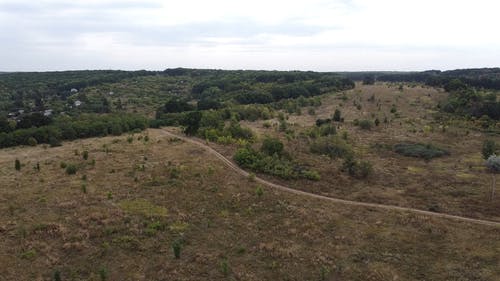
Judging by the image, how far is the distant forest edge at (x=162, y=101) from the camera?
56.5 m

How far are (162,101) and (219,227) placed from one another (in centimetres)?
9431

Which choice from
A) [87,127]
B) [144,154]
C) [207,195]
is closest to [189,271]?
[207,195]

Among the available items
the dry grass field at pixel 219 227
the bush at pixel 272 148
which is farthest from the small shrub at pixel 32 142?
the bush at pixel 272 148

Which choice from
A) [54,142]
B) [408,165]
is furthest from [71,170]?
[408,165]

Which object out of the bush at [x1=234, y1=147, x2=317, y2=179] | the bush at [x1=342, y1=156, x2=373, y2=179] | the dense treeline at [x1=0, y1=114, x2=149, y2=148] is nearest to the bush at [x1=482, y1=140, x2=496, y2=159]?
the bush at [x1=342, y1=156, x2=373, y2=179]

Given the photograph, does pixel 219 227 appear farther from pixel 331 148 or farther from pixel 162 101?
pixel 162 101

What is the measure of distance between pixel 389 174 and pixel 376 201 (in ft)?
28.3

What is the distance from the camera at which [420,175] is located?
39.2m

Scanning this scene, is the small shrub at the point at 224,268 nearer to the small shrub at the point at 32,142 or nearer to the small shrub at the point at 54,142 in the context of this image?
the small shrub at the point at 54,142

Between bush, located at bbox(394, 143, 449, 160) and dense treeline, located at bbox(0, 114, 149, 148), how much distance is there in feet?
120

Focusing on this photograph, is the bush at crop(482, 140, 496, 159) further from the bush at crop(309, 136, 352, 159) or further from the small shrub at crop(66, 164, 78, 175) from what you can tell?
the small shrub at crop(66, 164, 78, 175)

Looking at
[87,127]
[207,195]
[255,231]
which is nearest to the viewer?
[255,231]

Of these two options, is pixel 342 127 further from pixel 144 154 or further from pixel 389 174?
pixel 144 154

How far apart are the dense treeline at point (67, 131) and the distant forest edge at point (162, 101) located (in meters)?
0.11
